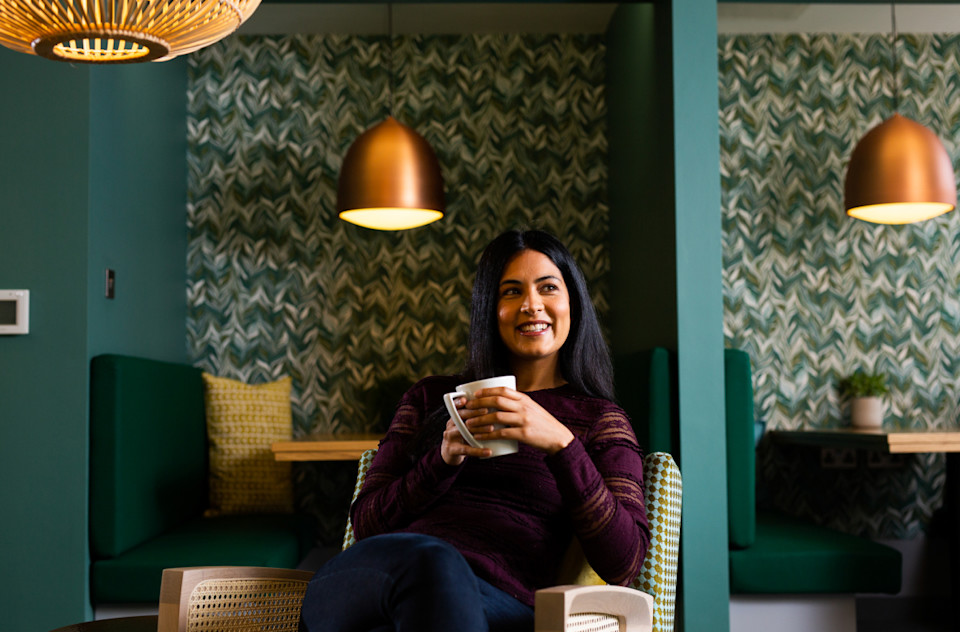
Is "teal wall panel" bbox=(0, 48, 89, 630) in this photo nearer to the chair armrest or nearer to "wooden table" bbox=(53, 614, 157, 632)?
"wooden table" bbox=(53, 614, 157, 632)

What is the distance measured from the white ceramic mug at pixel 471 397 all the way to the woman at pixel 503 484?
0.5 inches

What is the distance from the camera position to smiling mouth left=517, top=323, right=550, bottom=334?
1.86 meters

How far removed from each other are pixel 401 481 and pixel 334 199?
8.75ft

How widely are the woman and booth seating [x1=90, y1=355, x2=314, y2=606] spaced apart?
124cm

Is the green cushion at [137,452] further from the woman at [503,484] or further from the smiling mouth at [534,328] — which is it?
the smiling mouth at [534,328]

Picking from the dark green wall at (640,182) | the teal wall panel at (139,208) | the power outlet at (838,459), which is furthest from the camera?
the power outlet at (838,459)

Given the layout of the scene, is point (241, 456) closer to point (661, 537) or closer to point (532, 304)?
point (532, 304)

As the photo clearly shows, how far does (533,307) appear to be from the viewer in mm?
1854

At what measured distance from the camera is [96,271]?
2881 millimetres

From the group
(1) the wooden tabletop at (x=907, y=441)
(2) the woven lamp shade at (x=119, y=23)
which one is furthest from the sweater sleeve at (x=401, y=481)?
(1) the wooden tabletop at (x=907, y=441)

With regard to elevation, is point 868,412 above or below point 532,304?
below

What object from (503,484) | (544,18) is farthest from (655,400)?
(544,18)

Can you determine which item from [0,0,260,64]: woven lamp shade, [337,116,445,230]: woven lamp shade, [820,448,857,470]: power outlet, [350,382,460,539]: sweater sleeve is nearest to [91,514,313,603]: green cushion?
[350,382,460,539]: sweater sleeve

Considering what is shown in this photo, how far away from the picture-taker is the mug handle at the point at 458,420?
4.68 feet
